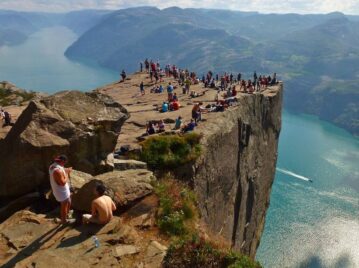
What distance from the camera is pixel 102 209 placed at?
51.1 ft

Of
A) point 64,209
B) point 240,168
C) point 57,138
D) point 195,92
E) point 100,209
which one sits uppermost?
point 57,138

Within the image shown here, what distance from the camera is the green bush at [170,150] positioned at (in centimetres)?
2603

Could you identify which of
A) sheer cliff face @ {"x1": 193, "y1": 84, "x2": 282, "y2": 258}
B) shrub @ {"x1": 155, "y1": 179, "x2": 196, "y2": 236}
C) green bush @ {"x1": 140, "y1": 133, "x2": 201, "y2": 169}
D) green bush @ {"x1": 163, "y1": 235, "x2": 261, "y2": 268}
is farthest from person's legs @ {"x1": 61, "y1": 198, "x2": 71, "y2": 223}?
sheer cliff face @ {"x1": 193, "y1": 84, "x2": 282, "y2": 258}

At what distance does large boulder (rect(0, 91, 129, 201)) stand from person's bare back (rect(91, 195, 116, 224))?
5.07m

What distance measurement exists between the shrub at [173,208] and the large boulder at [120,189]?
0.86 meters

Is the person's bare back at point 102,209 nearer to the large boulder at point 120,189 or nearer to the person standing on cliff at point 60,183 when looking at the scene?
the person standing on cliff at point 60,183

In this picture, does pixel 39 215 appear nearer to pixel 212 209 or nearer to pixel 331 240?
pixel 212 209

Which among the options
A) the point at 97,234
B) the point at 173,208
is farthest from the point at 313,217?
the point at 97,234

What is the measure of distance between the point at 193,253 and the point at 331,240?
102 metres

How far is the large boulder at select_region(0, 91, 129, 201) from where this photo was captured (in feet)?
62.5

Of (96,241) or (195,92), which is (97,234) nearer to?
(96,241)

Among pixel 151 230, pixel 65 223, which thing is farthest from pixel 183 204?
pixel 65 223

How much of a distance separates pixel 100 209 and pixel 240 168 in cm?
2869

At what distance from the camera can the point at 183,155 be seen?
2723 centimetres
